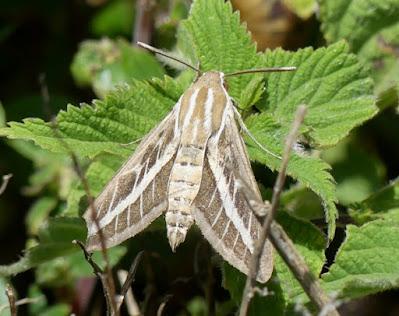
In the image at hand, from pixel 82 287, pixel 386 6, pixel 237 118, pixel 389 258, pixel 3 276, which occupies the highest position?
pixel 386 6

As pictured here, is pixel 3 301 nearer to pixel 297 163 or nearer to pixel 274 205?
pixel 297 163

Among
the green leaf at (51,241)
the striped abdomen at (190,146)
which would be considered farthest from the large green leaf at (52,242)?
the striped abdomen at (190,146)

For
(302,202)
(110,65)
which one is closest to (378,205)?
(302,202)

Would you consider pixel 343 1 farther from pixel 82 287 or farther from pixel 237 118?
pixel 82 287

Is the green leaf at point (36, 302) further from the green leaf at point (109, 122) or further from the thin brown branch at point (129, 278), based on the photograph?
the green leaf at point (109, 122)

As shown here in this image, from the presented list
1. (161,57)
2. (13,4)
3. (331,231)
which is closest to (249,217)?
(331,231)

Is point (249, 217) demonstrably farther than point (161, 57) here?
No

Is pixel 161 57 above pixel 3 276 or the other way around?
above
